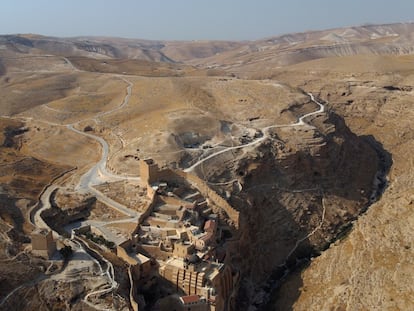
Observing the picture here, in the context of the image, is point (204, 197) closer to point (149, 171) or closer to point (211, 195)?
point (211, 195)

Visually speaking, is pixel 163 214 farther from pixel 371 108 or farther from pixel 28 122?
pixel 371 108

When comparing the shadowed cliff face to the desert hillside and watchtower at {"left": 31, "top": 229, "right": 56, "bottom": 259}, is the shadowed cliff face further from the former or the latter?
watchtower at {"left": 31, "top": 229, "right": 56, "bottom": 259}

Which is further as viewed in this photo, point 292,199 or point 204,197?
point 292,199

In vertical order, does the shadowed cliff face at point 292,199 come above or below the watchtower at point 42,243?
below

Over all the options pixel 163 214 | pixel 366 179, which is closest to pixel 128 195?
pixel 163 214

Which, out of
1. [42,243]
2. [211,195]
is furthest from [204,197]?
[42,243]

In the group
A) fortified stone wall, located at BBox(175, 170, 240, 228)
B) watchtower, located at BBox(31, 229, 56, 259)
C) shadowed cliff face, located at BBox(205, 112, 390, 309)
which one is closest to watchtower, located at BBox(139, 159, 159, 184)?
fortified stone wall, located at BBox(175, 170, 240, 228)

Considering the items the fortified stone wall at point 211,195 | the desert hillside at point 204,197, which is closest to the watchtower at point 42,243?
the desert hillside at point 204,197

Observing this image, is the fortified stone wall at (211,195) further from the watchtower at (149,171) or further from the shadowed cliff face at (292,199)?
the watchtower at (149,171)
